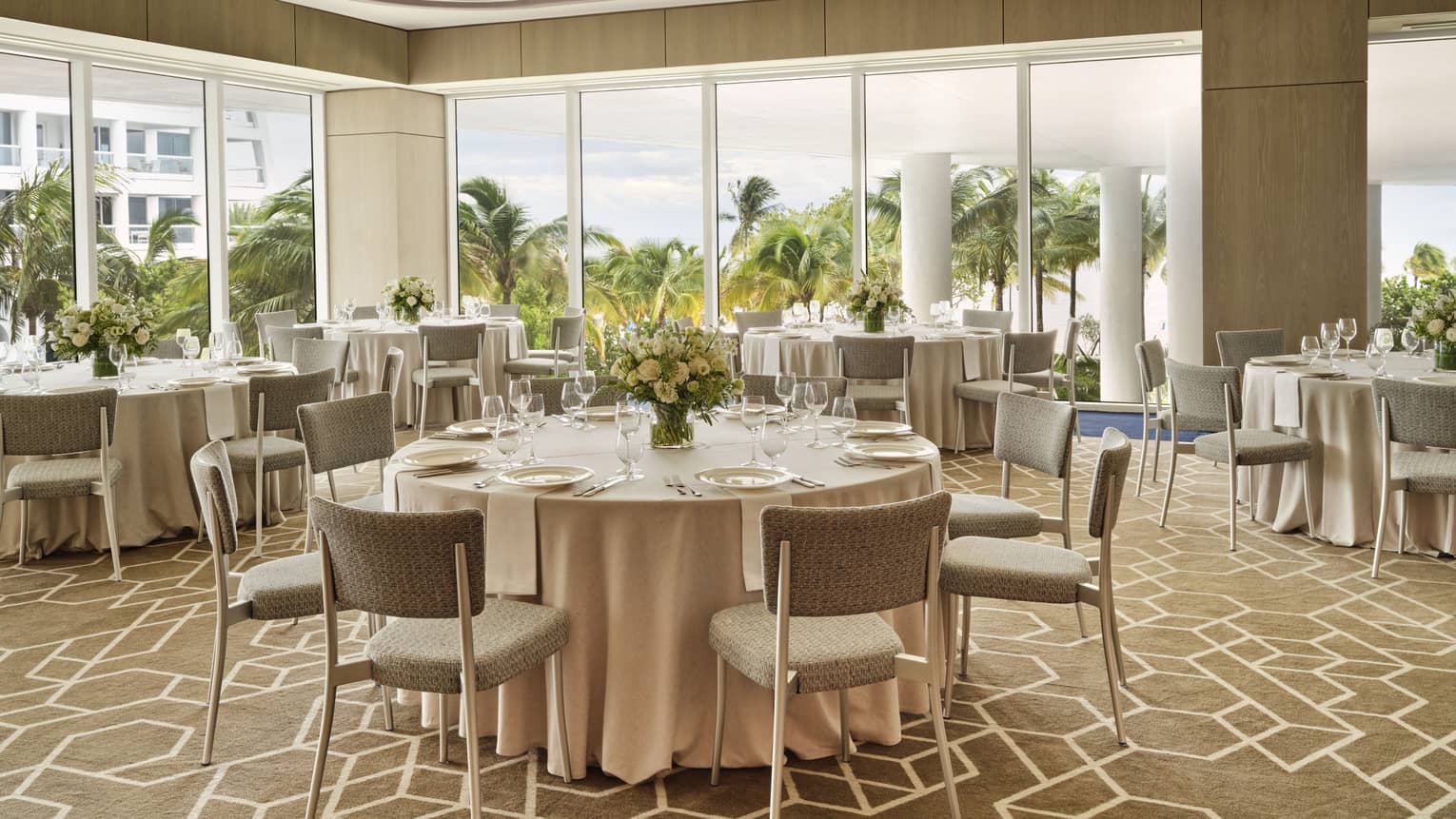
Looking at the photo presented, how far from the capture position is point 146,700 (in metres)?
4.16

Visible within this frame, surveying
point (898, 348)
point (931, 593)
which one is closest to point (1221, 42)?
point (898, 348)

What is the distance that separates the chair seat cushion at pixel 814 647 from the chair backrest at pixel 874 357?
15.3 feet

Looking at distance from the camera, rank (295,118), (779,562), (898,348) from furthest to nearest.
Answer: (295,118), (898,348), (779,562)

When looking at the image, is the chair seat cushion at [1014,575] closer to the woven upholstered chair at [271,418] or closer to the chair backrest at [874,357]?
the woven upholstered chair at [271,418]

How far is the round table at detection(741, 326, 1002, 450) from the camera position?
28.7ft

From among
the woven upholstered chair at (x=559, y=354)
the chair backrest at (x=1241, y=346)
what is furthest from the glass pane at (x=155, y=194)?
the chair backrest at (x=1241, y=346)

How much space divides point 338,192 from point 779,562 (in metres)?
10.5

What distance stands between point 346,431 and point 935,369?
516cm

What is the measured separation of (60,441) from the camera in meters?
5.52

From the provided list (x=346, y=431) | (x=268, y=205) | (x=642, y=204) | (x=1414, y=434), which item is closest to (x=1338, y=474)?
(x=1414, y=434)

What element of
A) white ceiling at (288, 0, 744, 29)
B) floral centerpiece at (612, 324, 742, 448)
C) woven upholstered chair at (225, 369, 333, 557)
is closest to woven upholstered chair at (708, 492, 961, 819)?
floral centerpiece at (612, 324, 742, 448)

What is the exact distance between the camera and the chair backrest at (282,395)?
5.99m

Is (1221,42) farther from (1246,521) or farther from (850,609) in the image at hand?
(850,609)

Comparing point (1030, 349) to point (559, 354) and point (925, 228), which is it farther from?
point (559, 354)
